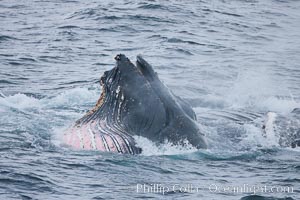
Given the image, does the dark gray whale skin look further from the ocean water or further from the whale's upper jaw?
the ocean water

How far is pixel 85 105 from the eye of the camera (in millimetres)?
14695

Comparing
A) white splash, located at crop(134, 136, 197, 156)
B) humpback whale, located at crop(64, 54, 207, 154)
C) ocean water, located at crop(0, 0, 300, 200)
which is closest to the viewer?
ocean water, located at crop(0, 0, 300, 200)

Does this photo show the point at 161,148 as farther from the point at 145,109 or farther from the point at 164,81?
the point at 164,81

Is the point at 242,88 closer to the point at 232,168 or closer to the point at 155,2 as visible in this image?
the point at 232,168

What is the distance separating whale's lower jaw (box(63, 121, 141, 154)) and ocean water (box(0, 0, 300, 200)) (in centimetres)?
19

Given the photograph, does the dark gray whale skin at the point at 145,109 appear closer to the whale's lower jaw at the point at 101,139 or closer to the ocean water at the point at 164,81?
the whale's lower jaw at the point at 101,139

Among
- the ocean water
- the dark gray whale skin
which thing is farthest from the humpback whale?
the ocean water

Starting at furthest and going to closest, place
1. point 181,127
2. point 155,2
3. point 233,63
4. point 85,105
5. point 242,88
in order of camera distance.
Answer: point 155,2, point 233,63, point 242,88, point 85,105, point 181,127

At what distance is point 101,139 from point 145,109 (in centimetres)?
82

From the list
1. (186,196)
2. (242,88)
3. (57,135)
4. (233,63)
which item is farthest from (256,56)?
(186,196)

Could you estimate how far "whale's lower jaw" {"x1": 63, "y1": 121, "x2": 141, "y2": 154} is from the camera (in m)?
10.8

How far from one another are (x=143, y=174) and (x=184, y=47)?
12.3 m

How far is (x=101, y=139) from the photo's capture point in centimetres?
1092

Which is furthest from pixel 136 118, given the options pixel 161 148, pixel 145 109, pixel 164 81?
pixel 164 81
